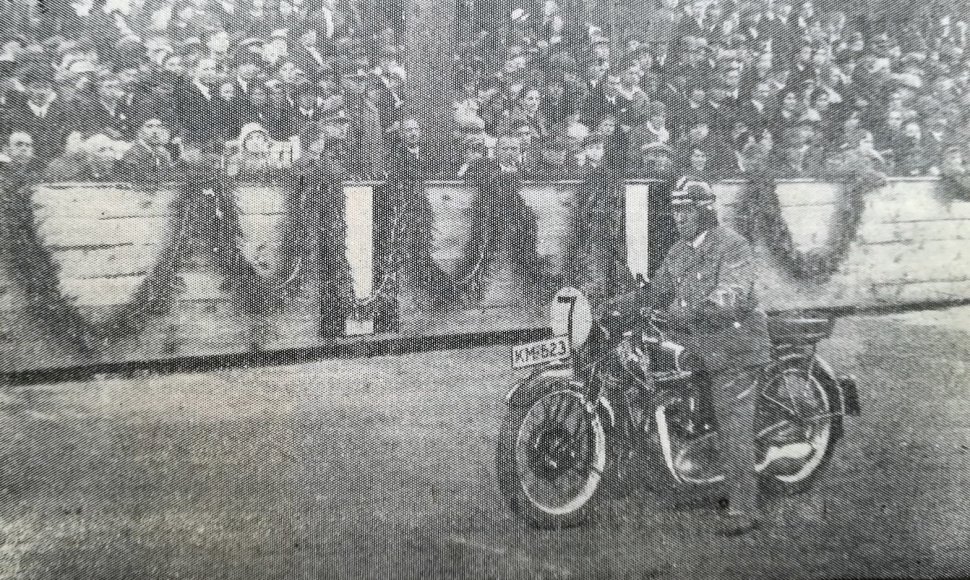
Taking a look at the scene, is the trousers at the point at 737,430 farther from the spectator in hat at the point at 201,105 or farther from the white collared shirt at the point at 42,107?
the white collared shirt at the point at 42,107

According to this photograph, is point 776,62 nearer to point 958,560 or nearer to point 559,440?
point 559,440

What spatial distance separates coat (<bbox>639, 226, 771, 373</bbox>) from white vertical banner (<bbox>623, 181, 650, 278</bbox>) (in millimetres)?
92

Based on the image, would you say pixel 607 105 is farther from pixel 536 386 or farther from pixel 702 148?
pixel 536 386

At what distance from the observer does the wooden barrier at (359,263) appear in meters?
2.37

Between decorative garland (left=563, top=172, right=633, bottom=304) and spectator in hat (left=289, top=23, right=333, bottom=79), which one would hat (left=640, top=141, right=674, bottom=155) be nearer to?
decorative garland (left=563, top=172, right=633, bottom=304)

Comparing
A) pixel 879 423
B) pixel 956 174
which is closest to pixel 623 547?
pixel 879 423

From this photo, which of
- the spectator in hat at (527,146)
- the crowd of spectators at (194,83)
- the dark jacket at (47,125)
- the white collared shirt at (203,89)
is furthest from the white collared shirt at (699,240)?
the dark jacket at (47,125)

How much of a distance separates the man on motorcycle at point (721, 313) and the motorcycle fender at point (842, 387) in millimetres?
335

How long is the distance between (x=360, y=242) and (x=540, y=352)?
88 cm

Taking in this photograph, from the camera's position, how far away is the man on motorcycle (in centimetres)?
278

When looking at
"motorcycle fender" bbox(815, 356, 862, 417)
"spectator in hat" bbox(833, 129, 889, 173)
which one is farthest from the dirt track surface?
"spectator in hat" bbox(833, 129, 889, 173)

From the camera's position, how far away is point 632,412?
2752 millimetres

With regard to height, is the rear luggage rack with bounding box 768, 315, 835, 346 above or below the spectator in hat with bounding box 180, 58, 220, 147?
below

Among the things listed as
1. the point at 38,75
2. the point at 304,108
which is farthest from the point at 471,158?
the point at 38,75
